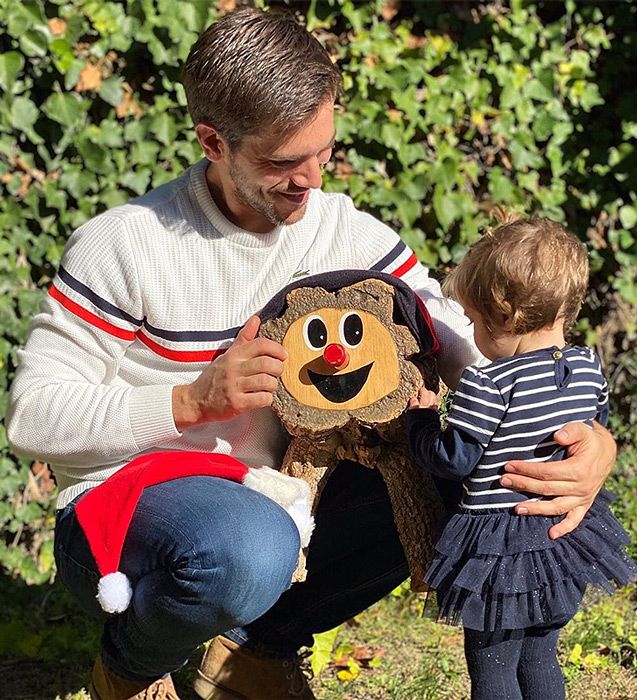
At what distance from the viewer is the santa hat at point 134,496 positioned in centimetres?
219

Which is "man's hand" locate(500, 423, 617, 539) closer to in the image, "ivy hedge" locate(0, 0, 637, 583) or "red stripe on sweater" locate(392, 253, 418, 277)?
"red stripe on sweater" locate(392, 253, 418, 277)

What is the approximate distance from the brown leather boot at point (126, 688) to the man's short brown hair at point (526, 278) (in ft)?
3.63

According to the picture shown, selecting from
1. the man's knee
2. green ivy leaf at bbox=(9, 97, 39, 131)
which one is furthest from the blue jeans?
green ivy leaf at bbox=(9, 97, 39, 131)

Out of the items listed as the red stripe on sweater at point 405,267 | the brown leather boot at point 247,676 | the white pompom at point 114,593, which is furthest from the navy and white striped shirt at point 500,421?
the brown leather boot at point 247,676

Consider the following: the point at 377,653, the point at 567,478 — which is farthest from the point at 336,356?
the point at 377,653

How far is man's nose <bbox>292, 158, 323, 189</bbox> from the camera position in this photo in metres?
2.31

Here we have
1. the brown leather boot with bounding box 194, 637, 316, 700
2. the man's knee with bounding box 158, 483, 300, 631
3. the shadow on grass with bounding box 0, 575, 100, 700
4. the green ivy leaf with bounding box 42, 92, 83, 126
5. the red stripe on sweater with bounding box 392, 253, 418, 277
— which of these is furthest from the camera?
the green ivy leaf with bounding box 42, 92, 83, 126

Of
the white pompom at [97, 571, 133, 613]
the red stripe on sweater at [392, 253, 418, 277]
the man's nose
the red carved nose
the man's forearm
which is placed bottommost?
the white pompom at [97, 571, 133, 613]

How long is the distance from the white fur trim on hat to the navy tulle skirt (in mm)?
291

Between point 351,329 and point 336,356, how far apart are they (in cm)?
8

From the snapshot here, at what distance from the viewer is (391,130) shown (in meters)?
3.98

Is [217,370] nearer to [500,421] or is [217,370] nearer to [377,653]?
[500,421]

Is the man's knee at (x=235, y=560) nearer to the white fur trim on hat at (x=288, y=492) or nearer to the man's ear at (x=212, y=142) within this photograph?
the white fur trim on hat at (x=288, y=492)

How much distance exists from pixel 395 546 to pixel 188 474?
22.9 inches
